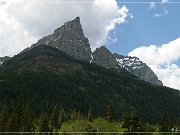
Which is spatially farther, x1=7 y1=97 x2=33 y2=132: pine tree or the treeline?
x1=7 y1=97 x2=33 y2=132: pine tree

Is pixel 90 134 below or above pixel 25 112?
below

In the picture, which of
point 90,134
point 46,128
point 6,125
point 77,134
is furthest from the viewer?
point 46,128

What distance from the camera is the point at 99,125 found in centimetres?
8850

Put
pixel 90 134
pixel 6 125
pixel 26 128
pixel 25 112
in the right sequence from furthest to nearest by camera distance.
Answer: pixel 26 128 < pixel 25 112 < pixel 6 125 < pixel 90 134

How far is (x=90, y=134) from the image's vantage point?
8275cm

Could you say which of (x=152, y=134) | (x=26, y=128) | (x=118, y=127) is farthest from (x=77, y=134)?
(x=26, y=128)

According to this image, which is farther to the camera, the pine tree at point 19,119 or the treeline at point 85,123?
the pine tree at point 19,119

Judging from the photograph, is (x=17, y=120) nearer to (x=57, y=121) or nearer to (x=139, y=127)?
(x=57, y=121)

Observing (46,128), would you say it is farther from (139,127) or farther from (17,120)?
(139,127)

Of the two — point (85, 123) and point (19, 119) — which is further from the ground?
point (19, 119)

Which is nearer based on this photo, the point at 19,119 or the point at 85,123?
the point at 85,123

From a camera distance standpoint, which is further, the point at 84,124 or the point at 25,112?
the point at 25,112

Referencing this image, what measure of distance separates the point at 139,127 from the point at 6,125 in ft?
132

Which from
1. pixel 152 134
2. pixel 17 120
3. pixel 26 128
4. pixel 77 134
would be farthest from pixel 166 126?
pixel 26 128
